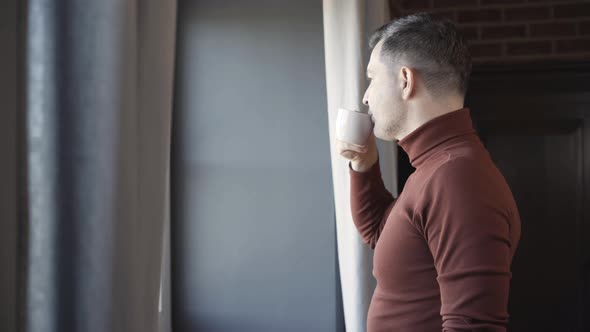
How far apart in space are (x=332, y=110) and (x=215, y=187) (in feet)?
2.17

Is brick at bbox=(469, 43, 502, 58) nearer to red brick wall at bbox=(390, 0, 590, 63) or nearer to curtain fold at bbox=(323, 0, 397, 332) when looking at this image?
red brick wall at bbox=(390, 0, 590, 63)

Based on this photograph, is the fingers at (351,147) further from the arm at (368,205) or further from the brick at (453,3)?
the brick at (453,3)

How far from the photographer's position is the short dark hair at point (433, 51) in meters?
1.11

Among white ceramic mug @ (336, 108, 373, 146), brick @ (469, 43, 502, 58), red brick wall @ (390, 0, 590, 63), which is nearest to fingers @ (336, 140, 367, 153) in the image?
white ceramic mug @ (336, 108, 373, 146)

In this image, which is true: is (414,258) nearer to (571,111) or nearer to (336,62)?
(336,62)

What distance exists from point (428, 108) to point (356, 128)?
264mm

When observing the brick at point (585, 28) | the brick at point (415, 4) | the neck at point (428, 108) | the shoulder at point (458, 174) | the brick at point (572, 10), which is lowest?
the shoulder at point (458, 174)

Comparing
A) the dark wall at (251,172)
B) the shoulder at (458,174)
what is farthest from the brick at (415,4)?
the shoulder at (458,174)

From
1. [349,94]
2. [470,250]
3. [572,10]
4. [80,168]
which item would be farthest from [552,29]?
[80,168]

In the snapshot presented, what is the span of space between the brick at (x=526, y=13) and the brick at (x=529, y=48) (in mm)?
116

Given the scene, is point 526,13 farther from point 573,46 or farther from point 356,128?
point 356,128

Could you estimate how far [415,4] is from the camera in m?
2.91

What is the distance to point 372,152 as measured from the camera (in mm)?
1442

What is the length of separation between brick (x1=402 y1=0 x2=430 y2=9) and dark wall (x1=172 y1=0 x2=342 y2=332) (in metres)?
0.86
